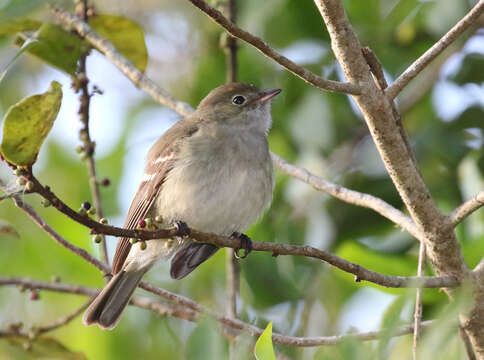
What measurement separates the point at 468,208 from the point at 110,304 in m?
2.27

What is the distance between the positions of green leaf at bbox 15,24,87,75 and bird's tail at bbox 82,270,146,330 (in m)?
1.37

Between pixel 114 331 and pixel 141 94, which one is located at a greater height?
pixel 141 94

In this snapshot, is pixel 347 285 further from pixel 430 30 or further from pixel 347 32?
pixel 347 32

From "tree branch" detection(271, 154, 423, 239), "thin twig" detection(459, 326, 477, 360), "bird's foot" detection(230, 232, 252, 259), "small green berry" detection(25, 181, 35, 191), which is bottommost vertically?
"small green berry" detection(25, 181, 35, 191)

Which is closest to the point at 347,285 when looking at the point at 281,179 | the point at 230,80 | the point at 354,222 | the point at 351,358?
the point at 354,222

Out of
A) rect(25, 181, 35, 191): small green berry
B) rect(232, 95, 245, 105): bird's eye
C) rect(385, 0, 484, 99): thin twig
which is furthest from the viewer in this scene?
rect(232, 95, 245, 105): bird's eye

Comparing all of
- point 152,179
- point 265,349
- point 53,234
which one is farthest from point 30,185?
point 152,179

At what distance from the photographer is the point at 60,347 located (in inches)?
161

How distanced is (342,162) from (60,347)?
2.33 m

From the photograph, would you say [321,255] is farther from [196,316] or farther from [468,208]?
[196,316]

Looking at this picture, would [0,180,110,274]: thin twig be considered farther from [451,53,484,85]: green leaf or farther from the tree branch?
[451,53,484,85]: green leaf

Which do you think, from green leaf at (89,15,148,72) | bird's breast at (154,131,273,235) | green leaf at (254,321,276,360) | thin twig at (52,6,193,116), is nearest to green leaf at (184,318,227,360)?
green leaf at (254,321,276,360)

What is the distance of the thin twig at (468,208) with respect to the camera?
9.56 feet

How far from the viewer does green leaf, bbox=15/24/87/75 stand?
3.62 m
